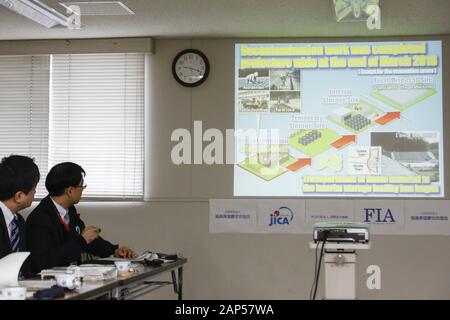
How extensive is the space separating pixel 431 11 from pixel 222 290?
3.00m

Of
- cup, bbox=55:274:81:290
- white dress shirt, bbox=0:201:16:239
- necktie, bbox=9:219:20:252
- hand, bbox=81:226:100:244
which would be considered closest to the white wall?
hand, bbox=81:226:100:244

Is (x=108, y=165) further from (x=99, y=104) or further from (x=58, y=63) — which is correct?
(x=58, y=63)

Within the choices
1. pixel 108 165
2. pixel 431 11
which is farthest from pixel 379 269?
pixel 108 165

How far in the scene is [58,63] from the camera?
6391mm

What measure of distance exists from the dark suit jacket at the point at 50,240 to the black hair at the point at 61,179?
7 centimetres

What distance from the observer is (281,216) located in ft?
19.7

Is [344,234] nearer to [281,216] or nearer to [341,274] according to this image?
[341,274]

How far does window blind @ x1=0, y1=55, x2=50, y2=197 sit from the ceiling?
1.09ft

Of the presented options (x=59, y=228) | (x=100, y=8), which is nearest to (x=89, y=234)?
(x=59, y=228)

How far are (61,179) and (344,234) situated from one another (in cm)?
175

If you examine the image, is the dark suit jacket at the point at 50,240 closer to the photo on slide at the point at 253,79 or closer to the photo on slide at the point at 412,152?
the photo on slide at the point at 253,79

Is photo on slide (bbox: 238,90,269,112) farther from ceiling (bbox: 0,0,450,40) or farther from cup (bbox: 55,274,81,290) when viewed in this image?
cup (bbox: 55,274,81,290)

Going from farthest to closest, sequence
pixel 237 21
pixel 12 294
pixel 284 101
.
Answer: pixel 284 101 → pixel 237 21 → pixel 12 294
